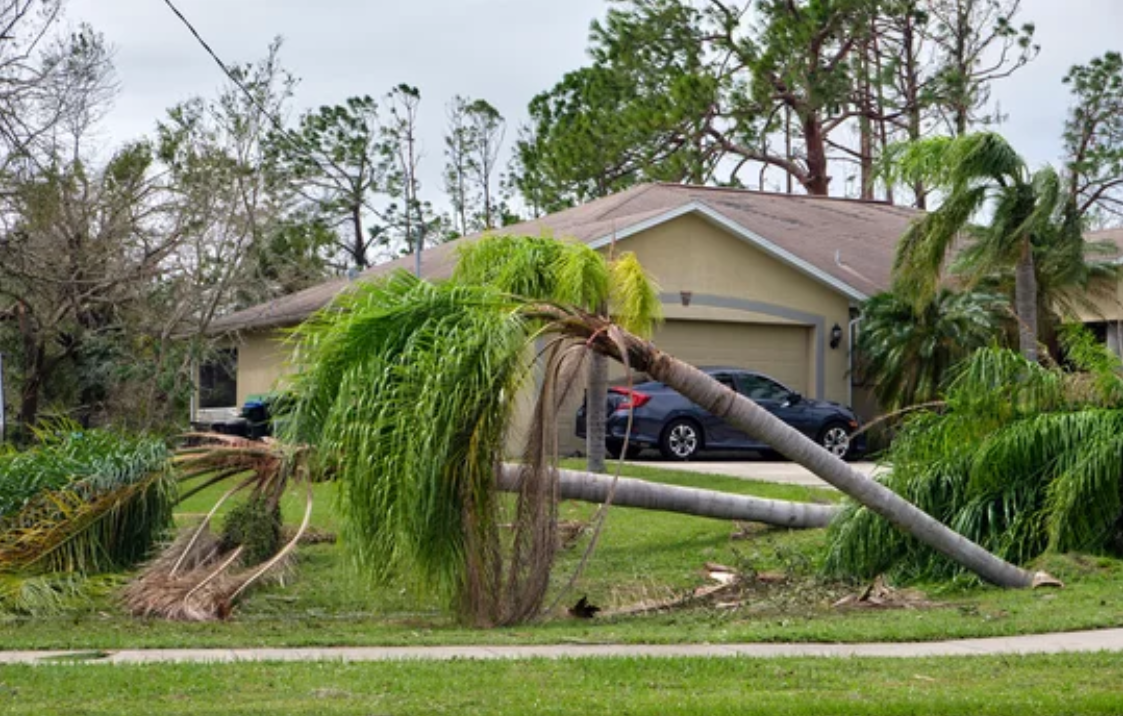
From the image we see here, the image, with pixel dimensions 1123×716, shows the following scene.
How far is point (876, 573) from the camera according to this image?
14016mm

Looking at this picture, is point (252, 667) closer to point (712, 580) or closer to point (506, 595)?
point (506, 595)

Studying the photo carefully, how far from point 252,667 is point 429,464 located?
252cm

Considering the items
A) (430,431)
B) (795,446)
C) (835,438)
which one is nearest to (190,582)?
(430,431)

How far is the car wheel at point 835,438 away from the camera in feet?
85.4

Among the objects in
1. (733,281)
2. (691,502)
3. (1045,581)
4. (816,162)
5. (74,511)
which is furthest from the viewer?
(816,162)

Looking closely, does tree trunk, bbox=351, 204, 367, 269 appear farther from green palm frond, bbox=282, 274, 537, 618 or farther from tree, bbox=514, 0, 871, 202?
green palm frond, bbox=282, 274, 537, 618

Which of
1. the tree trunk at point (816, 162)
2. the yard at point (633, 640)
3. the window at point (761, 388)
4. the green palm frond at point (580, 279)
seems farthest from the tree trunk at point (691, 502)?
the tree trunk at point (816, 162)

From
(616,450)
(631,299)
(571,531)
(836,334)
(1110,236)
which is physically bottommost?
(571,531)

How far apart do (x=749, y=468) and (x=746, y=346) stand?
5251 millimetres

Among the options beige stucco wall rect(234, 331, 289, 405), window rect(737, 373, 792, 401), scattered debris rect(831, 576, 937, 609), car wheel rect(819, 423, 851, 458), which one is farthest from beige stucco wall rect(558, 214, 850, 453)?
scattered debris rect(831, 576, 937, 609)

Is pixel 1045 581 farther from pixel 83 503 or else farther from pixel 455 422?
pixel 83 503

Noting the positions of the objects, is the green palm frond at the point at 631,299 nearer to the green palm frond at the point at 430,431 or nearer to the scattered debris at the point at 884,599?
the green palm frond at the point at 430,431

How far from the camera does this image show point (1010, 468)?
45.9 feet

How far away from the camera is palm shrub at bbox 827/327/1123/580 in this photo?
43.8ft
